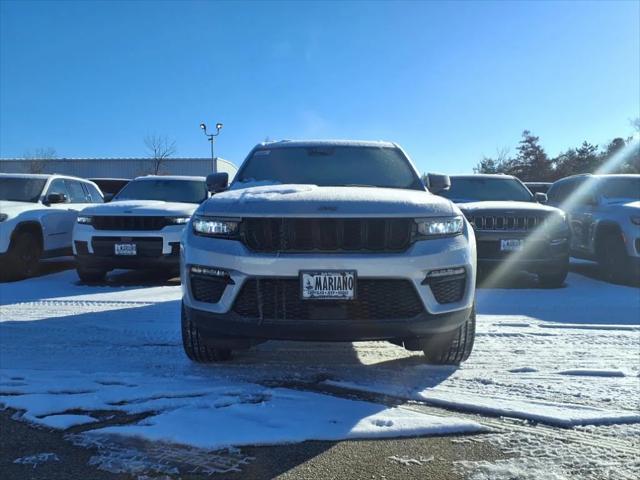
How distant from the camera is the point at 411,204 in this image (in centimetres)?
303

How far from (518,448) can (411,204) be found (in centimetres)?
143

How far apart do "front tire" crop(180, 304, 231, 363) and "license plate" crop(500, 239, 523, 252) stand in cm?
433

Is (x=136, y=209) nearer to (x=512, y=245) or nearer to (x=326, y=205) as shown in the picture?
(x=326, y=205)

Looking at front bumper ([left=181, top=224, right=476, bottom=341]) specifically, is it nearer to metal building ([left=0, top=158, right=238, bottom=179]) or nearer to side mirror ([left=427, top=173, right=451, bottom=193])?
side mirror ([left=427, top=173, right=451, bottom=193])

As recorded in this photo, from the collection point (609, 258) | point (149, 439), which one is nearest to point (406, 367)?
point (149, 439)

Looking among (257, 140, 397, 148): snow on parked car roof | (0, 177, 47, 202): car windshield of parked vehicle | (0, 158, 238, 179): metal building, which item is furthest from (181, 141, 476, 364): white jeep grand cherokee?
(0, 158, 238, 179): metal building

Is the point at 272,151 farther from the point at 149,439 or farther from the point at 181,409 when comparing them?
the point at 149,439

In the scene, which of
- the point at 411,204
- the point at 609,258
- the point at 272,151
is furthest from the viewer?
the point at 609,258

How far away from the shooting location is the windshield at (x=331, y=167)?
417 centimetres

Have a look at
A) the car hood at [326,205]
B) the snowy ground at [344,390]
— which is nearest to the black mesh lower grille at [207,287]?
the car hood at [326,205]

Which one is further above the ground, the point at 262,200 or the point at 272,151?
the point at 272,151

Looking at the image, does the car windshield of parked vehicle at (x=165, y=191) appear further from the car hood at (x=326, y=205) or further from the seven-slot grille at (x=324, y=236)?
the seven-slot grille at (x=324, y=236)

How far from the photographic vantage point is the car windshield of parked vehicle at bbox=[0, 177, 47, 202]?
309 inches

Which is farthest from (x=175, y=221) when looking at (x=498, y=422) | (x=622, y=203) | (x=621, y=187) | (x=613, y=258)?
(x=621, y=187)
